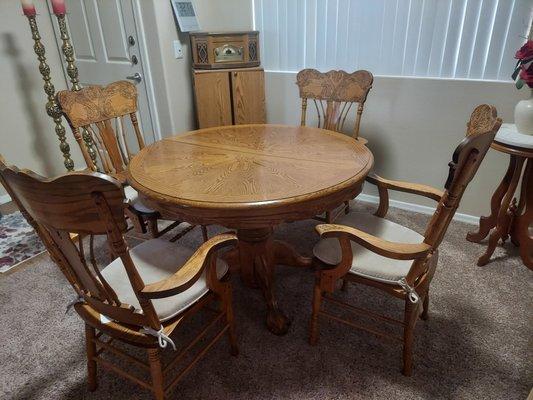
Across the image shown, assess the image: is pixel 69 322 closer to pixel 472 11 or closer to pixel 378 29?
pixel 378 29

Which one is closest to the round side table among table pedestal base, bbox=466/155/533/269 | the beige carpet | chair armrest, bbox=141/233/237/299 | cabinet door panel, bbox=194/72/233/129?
table pedestal base, bbox=466/155/533/269

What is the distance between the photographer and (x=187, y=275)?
105 cm

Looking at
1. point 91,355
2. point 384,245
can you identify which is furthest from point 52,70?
point 384,245

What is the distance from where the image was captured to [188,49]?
111 inches

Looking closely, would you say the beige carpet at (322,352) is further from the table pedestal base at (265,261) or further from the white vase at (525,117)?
the white vase at (525,117)

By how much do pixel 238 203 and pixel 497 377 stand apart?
124cm

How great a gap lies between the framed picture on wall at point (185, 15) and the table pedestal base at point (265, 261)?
1797 millimetres

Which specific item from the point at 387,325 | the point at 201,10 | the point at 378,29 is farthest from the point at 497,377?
the point at 201,10

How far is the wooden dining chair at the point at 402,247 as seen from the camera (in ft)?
3.29

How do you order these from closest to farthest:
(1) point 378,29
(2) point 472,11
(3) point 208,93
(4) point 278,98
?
1. (2) point 472,11
2. (1) point 378,29
3. (3) point 208,93
4. (4) point 278,98

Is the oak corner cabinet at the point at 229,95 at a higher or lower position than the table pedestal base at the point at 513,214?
higher

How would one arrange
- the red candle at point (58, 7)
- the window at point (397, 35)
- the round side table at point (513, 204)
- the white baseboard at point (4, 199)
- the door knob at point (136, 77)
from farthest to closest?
the white baseboard at point (4, 199) → the door knob at point (136, 77) → the red candle at point (58, 7) → the window at point (397, 35) → the round side table at point (513, 204)

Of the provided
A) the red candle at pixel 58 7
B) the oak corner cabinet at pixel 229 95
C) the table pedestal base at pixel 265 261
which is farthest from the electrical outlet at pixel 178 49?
the table pedestal base at pixel 265 261

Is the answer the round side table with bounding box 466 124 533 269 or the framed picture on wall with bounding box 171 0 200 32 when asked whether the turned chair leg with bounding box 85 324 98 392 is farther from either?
the framed picture on wall with bounding box 171 0 200 32
